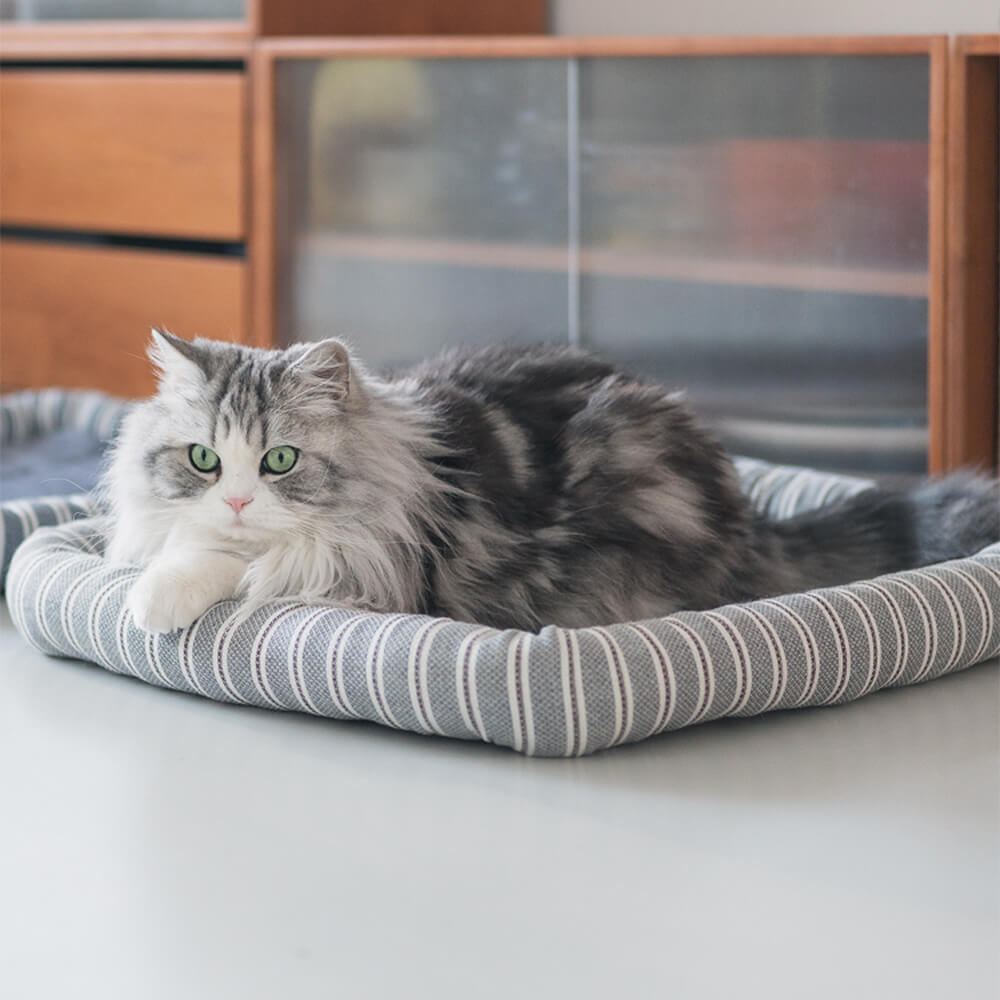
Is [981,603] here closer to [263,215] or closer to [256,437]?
[256,437]

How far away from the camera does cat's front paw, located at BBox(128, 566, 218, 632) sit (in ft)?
4.84

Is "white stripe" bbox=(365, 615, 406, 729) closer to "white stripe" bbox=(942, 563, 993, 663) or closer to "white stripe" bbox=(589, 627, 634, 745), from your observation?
"white stripe" bbox=(589, 627, 634, 745)

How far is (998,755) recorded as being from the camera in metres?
1.42

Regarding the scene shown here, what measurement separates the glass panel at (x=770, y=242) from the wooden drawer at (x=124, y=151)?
2.57 ft

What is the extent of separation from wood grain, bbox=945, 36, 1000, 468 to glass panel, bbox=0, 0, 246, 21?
148 centimetres

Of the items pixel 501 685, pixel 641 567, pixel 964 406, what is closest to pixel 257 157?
pixel 964 406

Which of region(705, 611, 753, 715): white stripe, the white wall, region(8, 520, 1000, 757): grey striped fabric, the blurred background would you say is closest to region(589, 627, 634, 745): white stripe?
region(8, 520, 1000, 757): grey striped fabric

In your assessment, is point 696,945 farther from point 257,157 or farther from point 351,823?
point 257,157

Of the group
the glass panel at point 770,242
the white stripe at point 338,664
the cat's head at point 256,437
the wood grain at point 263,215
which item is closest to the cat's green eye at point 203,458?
the cat's head at point 256,437

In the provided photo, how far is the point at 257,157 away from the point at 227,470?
159cm

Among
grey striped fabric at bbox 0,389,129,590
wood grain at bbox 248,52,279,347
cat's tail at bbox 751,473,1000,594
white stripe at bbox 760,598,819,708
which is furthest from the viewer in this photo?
wood grain at bbox 248,52,279,347

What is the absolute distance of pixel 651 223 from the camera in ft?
8.47

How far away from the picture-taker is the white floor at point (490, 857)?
3.39 feet

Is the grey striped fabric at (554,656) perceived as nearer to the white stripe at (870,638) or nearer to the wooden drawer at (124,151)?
the white stripe at (870,638)
